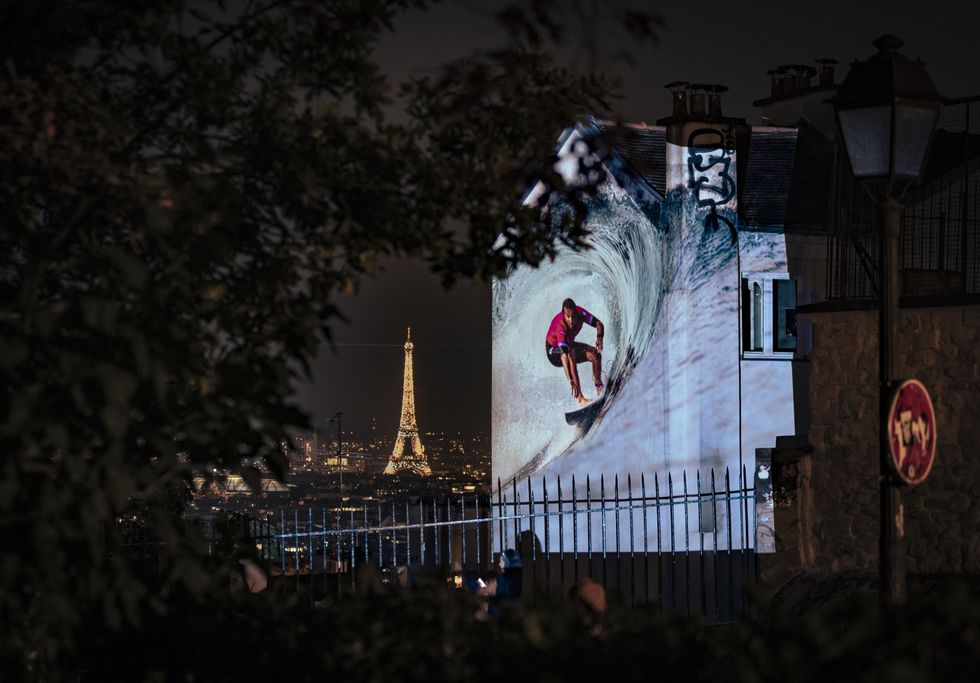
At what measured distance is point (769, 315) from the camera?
26141 millimetres

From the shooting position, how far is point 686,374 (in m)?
25.9

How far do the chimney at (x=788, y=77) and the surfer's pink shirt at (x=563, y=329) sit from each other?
5.25 m

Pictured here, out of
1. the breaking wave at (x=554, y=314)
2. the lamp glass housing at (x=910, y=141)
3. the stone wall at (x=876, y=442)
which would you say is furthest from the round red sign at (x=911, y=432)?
the breaking wave at (x=554, y=314)

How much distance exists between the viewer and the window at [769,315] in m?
25.9

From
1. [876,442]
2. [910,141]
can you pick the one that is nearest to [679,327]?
[876,442]

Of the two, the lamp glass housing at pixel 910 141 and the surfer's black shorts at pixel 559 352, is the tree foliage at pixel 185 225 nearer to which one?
the lamp glass housing at pixel 910 141

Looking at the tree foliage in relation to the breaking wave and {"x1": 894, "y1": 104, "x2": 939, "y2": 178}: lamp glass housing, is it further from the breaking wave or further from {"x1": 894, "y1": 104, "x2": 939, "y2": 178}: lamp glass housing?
the breaking wave

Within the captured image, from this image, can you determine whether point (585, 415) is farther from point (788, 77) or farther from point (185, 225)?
point (185, 225)

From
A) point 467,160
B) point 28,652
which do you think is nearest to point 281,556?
point 28,652

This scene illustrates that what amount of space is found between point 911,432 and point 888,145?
1375mm

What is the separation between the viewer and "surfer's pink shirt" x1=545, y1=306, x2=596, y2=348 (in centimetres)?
2741

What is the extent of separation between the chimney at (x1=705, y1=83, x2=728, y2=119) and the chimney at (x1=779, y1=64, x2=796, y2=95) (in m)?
1.56

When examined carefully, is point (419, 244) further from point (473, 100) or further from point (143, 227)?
point (143, 227)

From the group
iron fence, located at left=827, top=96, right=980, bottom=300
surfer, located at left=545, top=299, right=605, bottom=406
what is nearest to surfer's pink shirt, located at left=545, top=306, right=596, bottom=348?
surfer, located at left=545, top=299, right=605, bottom=406
